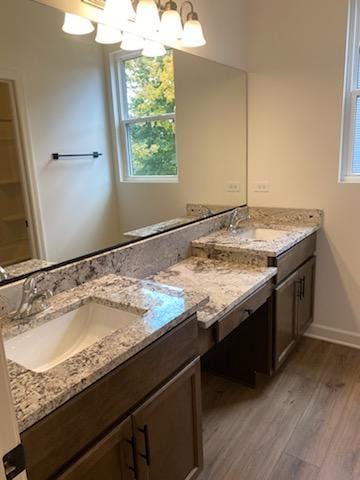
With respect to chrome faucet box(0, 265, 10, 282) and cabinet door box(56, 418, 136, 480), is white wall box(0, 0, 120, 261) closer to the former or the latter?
chrome faucet box(0, 265, 10, 282)

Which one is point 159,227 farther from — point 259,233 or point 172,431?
point 172,431

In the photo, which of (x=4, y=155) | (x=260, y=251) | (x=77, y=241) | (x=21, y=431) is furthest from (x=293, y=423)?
(x=4, y=155)

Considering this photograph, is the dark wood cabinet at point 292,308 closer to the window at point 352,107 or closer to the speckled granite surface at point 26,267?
the window at point 352,107

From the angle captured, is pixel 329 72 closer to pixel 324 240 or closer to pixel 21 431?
pixel 324 240

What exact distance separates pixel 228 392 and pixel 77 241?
139 centimetres

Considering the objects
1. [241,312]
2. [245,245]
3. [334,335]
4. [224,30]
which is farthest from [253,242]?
[224,30]

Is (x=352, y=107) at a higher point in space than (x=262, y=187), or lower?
higher

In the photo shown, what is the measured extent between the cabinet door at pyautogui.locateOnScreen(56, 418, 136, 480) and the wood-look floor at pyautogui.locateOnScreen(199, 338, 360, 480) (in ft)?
2.53

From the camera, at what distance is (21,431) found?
2.72 feet

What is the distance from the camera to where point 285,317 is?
7.76 feet

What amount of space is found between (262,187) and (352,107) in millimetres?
831

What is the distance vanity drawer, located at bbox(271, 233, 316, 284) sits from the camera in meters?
2.18

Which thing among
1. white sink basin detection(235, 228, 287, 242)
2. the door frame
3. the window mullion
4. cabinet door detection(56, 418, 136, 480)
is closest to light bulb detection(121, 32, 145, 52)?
the window mullion

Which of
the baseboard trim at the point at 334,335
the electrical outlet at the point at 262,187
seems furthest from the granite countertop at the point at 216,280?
the baseboard trim at the point at 334,335
